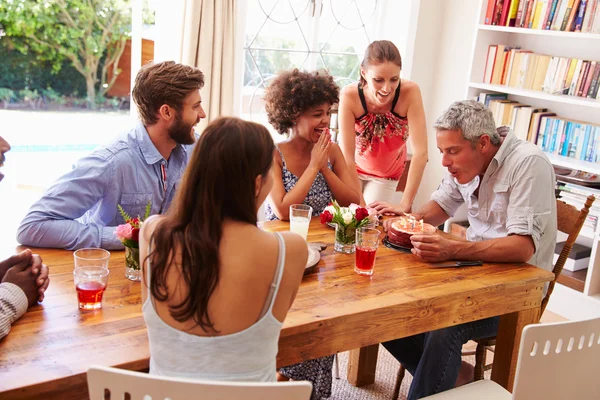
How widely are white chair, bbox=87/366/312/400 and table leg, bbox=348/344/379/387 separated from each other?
1.62 meters

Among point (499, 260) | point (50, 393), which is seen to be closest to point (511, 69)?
point (499, 260)

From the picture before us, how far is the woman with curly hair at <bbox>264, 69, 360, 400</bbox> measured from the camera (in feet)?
8.03

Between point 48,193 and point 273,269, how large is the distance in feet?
3.06

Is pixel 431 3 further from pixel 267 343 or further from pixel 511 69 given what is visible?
pixel 267 343

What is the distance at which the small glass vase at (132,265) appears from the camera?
1710mm

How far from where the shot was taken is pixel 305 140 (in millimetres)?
2588

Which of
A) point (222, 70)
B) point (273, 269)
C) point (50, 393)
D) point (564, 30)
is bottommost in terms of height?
point (50, 393)

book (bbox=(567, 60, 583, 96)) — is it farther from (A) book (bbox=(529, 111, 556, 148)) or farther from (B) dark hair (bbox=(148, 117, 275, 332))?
(B) dark hair (bbox=(148, 117, 275, 332))

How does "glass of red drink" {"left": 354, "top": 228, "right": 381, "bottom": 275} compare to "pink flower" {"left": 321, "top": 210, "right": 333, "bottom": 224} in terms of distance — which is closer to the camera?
"glass of red drink" {"left": 354, "top": 228, "right": 381, "bottom": 275}

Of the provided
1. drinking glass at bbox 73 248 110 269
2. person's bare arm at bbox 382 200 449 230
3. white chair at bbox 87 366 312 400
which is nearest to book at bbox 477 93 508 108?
person's bare arm at bbox 382 200 449 230

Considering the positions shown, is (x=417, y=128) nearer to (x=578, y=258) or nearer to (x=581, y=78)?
(x=581, y=78)

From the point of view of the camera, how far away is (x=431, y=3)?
4.51 metres

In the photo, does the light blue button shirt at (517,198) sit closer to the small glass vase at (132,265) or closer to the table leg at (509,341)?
the table leg at (509,341)

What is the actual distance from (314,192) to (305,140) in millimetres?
227
